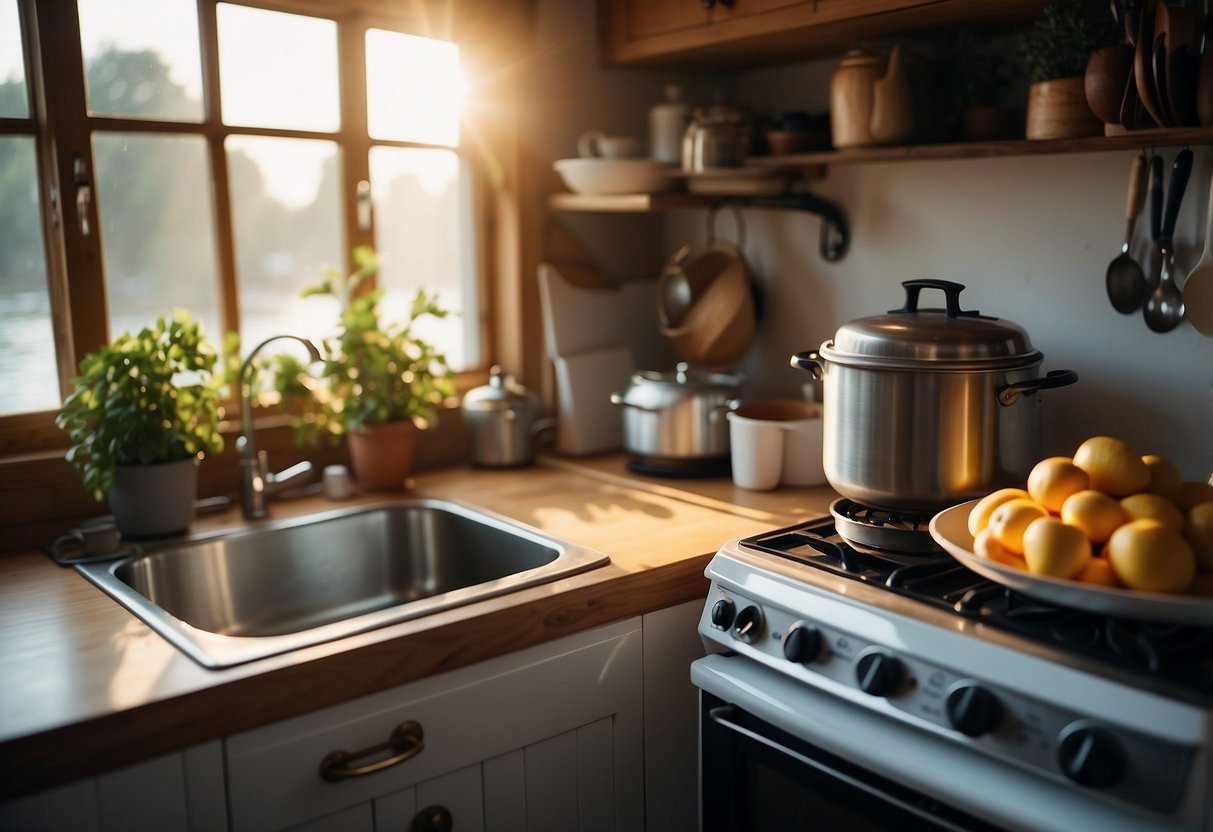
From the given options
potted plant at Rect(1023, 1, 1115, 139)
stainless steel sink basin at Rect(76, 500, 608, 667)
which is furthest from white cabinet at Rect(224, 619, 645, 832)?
potted plant at Rect(1023, 1, 1115, 139)

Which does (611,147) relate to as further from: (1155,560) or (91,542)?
(1155,560)

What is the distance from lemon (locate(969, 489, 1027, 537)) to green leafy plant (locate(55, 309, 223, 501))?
1236 millimetres

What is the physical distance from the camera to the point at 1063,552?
1.22 metres

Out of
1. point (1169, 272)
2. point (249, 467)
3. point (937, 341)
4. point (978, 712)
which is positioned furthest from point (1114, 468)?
point (249, 467)

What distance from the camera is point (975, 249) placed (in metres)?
1.95

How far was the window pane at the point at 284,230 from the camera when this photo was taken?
6.74 feet

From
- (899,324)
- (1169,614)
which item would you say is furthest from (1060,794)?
(899,324)

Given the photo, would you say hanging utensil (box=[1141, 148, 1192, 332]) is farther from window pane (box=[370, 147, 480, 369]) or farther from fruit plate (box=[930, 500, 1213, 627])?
window pane (box=[370, 147, 480, 369])

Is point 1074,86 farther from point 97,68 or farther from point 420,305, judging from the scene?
point 97,68

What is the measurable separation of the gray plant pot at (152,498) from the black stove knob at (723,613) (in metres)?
0.91

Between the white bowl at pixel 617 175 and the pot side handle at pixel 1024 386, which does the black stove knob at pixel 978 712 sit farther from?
the white bowl at pixel 617 175

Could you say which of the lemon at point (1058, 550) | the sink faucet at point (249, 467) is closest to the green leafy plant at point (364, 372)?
the sink faucet at point (249, 467)

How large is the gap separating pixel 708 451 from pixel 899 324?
0.68m

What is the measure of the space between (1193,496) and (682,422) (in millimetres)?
975
